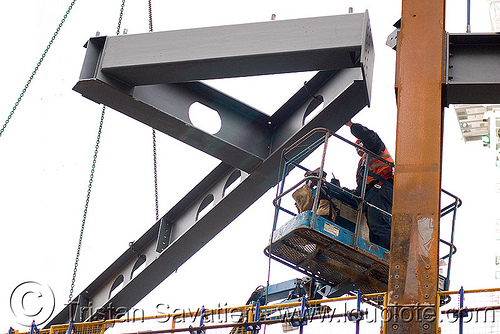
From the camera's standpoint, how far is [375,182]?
1071 centimetres

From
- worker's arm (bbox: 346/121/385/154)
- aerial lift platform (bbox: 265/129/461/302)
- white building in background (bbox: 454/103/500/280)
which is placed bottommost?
aerial lift platform (bbox: 265/129/461/302)

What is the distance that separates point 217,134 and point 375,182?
2.13 meters

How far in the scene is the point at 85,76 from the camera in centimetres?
993

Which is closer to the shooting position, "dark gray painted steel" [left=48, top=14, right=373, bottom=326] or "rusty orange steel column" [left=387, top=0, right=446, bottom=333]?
"rusty orange steel column" [left=387, top=0, right=446, bottom=333]

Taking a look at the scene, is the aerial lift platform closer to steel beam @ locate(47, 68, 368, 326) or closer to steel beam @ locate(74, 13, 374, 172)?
steel beam @ locate(47, 68, 368, 326)

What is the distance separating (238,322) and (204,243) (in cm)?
300

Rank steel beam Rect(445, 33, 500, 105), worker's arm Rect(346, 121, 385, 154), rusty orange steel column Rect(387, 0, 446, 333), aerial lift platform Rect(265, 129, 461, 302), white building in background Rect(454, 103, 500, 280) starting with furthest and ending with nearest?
1. white building in background Rect(454, 103, 500, 280)
2. worker's arm Rect(346, 121, 385, 154)
3. aerial lift platform Rect(265, 129, 461, 302)
4. steel beam Rect(445, 33, 500, 105)
5. rusty orange steel column Rect(387, 0, 446, 333)

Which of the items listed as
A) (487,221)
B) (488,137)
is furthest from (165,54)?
(488,137)

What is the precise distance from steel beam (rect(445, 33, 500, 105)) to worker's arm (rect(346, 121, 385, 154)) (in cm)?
192

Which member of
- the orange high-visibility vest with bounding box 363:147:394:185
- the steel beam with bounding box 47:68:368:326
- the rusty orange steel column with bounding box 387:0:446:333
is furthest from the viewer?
the orange high-visibility vest with bounding box 363:147:394:185

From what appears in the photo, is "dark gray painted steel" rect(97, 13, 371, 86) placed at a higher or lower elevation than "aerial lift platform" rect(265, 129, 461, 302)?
higher

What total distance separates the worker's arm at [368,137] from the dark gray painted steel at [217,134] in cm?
40

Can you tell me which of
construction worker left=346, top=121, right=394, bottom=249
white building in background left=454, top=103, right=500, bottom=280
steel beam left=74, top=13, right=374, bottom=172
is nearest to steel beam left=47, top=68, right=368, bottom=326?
steel beam left=74, top=13, right=374, bottom=172

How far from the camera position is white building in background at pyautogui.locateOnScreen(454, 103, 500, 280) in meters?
45.4
